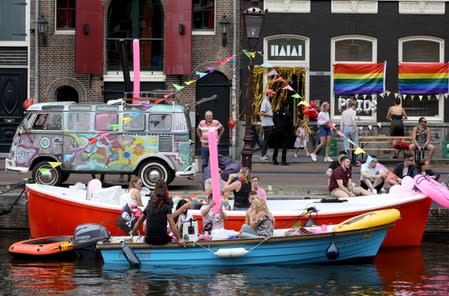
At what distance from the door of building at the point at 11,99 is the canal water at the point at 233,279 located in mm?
14831

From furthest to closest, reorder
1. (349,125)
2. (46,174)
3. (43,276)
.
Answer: (349,125) < (46,174) < (43,276)

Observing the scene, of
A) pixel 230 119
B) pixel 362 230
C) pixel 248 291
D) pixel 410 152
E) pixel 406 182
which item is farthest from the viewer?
pixel 230 119

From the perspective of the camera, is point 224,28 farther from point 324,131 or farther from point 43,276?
point 43,276

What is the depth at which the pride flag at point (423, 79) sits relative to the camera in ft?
118

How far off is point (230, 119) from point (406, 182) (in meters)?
13.4

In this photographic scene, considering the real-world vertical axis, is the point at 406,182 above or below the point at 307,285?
above

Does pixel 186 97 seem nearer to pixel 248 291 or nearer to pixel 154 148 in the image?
pixel 154 148

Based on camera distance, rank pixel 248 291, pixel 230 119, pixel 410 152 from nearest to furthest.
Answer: pixel 248 291
pixel 410 152
pixel 230 119

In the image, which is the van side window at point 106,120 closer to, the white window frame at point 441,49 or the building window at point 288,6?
the building window at point 288,6

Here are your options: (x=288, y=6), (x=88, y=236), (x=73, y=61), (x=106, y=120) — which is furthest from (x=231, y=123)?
→ (x=88, y=236)

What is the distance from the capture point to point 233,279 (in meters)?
19.4

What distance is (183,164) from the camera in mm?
26234

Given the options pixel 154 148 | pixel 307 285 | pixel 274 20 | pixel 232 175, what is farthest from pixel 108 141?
pixel 274 20

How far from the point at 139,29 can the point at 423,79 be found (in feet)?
29.1
